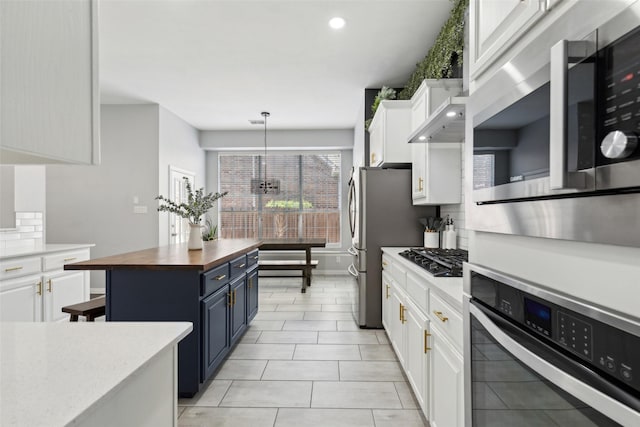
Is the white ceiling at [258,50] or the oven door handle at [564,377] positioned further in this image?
the white ceiling at [258,50]

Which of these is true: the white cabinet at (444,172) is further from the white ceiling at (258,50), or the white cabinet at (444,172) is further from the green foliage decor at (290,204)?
the green foliage decor at (290,204)

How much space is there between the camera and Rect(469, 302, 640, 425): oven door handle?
1.81 ft

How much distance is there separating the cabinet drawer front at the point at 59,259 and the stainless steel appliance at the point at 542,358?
3.75 metres

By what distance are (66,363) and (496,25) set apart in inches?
56.7

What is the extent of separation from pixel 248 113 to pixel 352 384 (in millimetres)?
4534

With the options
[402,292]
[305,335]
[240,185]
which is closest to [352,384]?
[402,292]

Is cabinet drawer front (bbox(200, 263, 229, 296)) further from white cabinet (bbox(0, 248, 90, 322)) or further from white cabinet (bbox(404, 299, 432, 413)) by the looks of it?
white cabinet (bbox(0, 248, 90, 322))

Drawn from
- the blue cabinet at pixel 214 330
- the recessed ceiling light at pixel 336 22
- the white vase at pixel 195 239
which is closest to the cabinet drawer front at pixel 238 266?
the blue cabinet at pixel 214 330

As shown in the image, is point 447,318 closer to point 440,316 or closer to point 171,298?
point 440,316

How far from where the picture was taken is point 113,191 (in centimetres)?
543

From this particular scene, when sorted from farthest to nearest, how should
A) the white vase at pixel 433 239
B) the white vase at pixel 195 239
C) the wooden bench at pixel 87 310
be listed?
the white vase at pixel 433 239
the white vase at pixel 195 239
the wooden bench at pixel 87 310

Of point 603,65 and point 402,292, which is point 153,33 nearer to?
point 402,292

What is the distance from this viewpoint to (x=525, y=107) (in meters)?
0.85

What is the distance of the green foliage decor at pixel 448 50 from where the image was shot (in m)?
2.60
